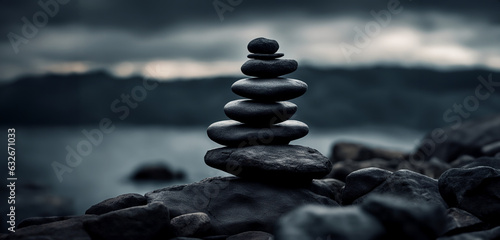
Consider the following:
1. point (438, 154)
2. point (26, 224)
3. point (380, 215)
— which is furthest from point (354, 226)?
point (438, 154)

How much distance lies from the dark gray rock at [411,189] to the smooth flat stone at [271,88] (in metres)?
2.26

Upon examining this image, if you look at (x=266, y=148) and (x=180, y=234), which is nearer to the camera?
(x=180, y=234)

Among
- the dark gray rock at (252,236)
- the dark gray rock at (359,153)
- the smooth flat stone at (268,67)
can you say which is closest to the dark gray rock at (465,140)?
the dark gray rock at (359,153)

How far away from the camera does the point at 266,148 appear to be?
8.47 meters

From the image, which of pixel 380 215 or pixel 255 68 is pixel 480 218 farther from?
pixel 255 68

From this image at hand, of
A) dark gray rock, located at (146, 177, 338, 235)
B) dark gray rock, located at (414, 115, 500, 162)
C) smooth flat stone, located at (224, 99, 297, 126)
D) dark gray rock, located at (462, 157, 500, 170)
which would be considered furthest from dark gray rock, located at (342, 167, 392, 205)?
dark gray rock, located at (414, 115, 500, 162)

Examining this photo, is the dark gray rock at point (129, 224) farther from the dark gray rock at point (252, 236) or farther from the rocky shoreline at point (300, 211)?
the dark gray rock at point (252, 236)

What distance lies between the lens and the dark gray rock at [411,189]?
23.7 feet

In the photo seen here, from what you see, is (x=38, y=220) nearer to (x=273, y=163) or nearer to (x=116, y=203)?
(x=116, y=203)

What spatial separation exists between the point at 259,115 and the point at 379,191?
249 cm

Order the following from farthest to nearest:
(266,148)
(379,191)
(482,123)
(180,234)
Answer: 1. (482,123)
2. (266,148)
3. (379,191)
4. (180,234)

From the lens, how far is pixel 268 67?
28.2ft

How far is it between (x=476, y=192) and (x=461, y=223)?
0.90 metres

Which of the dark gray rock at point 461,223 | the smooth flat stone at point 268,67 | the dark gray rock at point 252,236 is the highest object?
the smooth flat stone at point 268,67
